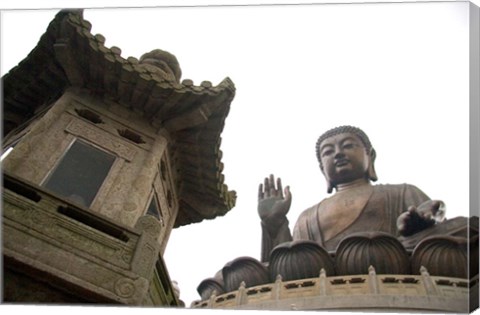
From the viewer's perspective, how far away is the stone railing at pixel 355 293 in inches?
239

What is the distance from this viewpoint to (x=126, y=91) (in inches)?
255

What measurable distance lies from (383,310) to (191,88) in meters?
3.18

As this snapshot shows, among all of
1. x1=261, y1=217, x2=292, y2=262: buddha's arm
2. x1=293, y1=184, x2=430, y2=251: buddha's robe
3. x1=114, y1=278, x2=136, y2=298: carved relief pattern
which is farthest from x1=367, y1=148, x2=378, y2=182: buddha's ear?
x1=114, y1=278, x2=136, y2=298: carved relief pattern

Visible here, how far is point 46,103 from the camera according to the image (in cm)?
686

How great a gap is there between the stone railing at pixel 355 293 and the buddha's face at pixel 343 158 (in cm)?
535

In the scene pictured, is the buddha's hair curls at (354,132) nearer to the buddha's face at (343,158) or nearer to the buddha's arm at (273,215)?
the buddha's face at (343,158)

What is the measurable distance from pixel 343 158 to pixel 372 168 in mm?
700

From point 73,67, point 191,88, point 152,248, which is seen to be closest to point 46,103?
point 73,67

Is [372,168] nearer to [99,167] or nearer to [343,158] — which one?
[343,158]

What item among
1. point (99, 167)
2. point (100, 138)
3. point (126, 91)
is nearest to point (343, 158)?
point (126, 91)

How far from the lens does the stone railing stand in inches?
239

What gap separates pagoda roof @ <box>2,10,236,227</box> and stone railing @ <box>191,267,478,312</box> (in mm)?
1370

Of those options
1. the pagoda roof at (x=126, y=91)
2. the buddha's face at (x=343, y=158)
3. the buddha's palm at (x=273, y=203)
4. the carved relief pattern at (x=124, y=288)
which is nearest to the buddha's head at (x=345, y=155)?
the buddha's face at (x=343, y=158)

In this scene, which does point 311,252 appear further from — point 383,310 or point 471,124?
point 471,124
